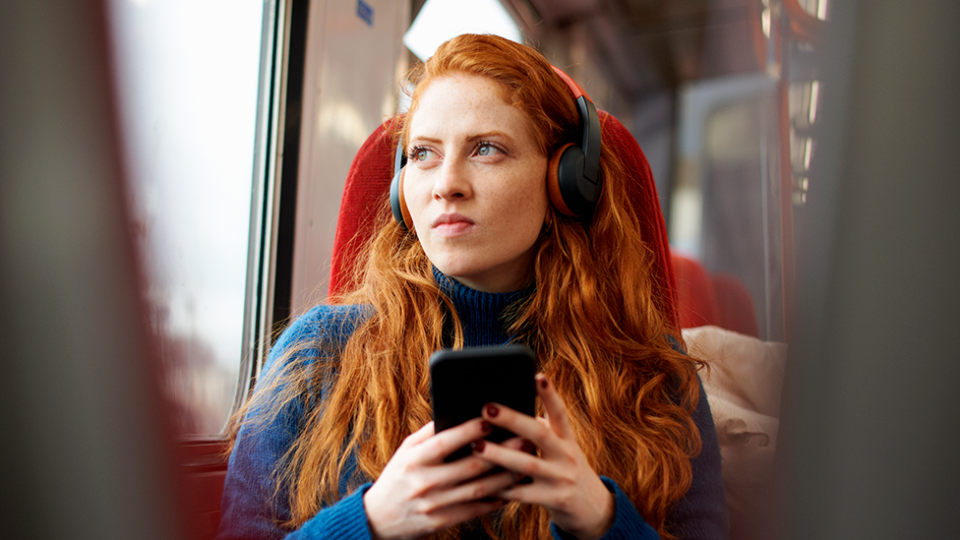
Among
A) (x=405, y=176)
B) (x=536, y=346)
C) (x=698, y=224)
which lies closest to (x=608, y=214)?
(x=536, y=346)

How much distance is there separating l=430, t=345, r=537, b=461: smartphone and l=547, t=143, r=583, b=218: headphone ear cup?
52 centimetres

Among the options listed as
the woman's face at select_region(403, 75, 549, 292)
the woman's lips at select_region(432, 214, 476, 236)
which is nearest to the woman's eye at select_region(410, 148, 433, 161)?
the woman's face at select_region(403, 75, 549, 292)

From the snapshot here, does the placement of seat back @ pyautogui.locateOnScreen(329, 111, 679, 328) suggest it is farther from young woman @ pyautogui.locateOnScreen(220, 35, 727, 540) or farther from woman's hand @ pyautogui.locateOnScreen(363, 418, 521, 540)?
woman's hand @ pyautogui.locateOnScreen(363, 418, 521, 540)

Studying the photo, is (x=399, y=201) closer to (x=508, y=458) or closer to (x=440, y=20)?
(x=508, y=458)

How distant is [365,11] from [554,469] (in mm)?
1964

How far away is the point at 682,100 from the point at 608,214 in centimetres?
515

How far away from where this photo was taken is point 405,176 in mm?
1085

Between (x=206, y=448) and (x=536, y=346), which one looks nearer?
(x=536, y=346)

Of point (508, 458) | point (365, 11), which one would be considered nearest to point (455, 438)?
point (508, 458)

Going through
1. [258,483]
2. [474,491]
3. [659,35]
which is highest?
[659,35]

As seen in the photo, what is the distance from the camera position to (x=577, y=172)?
107 centimetres

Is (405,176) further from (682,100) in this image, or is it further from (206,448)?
(682,100)

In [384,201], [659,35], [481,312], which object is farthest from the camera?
[659,35]

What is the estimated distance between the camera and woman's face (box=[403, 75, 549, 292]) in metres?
1.00
